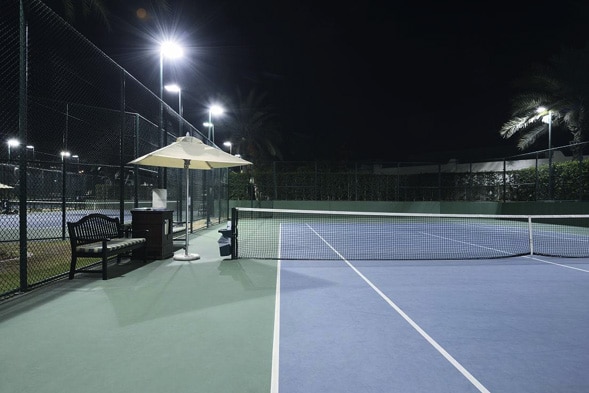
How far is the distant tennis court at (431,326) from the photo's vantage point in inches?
130

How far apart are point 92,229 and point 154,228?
145 cm

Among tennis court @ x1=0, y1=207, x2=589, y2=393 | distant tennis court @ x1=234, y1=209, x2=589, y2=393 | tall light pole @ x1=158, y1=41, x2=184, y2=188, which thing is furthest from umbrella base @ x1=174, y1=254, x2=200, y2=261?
tall light pole @ x1=158, y1=41, x2=184, y2=188

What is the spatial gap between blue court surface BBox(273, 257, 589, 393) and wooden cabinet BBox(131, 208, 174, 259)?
3079 mm

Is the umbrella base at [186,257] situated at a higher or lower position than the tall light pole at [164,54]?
lower

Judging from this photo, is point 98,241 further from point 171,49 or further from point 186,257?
point 171,49

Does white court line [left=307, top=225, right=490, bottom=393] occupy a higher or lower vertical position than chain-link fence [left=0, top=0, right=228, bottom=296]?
lower

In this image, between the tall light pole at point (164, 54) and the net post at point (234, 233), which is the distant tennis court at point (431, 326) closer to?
the net post at point (234, 233)

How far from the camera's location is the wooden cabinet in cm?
853

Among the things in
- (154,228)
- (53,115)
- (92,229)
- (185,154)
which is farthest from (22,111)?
(53,115)

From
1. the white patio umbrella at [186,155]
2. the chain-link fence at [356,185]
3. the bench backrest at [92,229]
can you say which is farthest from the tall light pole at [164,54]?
the chain-link fence at [356,185]

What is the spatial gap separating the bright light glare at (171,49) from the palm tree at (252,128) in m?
21.8

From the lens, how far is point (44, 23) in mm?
6098

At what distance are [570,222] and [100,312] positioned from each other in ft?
81.5

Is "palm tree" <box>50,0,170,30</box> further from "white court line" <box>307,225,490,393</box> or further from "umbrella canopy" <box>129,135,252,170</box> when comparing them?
"white court line" <box>307,225,490,393</box>
